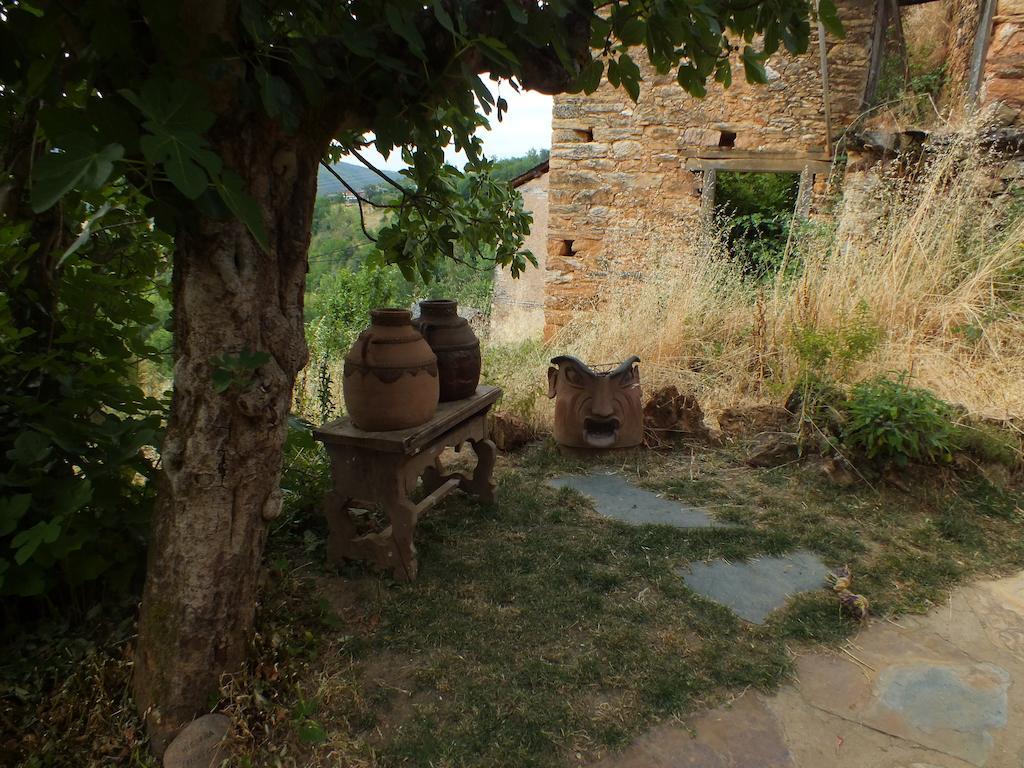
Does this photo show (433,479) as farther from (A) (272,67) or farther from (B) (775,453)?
(A) (272,67)

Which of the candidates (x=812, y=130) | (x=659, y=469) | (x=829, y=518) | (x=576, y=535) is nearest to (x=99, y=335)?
(x=576, y=535)

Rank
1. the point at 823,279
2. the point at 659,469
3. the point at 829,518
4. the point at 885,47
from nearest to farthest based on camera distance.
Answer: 1. the point at 829,518
2. the point at 659,469
3. the point at 823,279
4. the point at 885,47

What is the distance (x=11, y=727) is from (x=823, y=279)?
5190mm

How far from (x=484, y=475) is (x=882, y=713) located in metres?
1.93

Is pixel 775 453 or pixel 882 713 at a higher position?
pixel 775 453

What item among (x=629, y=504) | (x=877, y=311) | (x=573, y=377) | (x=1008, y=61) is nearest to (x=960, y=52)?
(x=1008, y=61)

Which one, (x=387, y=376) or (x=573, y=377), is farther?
(x=573, y=377)

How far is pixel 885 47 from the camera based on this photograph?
304 inches

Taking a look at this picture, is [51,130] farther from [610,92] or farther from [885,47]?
[885,47]

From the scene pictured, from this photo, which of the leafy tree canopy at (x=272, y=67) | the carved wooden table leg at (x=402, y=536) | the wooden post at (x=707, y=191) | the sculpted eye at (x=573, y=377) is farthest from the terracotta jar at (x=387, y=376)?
the wooden post at (x=707, y=191)

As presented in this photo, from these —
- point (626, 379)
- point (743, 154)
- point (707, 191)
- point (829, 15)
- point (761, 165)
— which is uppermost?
point (743, 154)

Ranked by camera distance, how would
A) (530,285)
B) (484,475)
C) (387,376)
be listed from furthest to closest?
(530,285), (484,475), (387,376)

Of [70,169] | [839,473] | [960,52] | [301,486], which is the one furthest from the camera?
[960,52]

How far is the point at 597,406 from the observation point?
4.03m
